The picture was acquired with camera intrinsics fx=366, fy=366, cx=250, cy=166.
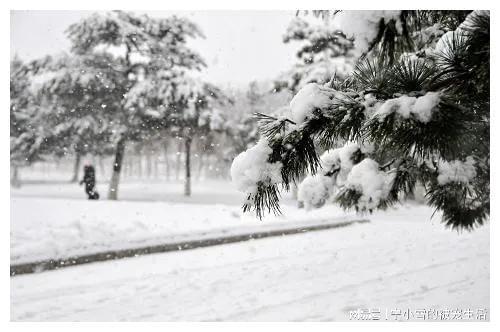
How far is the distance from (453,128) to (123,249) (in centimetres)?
535

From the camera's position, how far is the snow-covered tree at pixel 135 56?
363 inches

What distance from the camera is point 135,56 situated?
1072 centimetres

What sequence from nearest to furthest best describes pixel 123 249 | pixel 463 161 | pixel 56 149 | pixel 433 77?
pixel 433 77 → pixel 463 161 → pixel 123 249 → pixel 56 149

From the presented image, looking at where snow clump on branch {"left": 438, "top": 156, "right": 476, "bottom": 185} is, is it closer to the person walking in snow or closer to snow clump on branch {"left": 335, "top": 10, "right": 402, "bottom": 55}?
snow clump on branch {"left": 335, "top": 10, "right": 402, "bottom": 55}

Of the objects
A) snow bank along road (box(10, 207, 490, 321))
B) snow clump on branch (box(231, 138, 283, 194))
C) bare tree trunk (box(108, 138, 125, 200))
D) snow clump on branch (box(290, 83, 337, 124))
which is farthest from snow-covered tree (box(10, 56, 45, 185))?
snow clump on branch (box(290, 83, 337, 124))

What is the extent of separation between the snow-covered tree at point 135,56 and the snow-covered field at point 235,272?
148 inches

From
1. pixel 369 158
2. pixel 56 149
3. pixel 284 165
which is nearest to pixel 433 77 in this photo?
pixel 284 165

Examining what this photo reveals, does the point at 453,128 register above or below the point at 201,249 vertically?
above

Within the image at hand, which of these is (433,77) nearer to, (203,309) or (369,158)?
(369,158)

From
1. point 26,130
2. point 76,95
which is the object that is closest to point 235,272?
point 76,95

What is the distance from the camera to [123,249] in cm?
565

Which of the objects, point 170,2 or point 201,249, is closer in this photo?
point 170,2

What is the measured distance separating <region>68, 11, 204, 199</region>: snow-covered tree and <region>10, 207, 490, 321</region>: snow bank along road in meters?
6.06

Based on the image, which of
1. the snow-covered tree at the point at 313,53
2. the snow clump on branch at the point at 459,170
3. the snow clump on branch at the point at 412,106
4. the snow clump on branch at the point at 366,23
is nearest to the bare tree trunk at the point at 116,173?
the snow-covered tree at the point at 313,53
